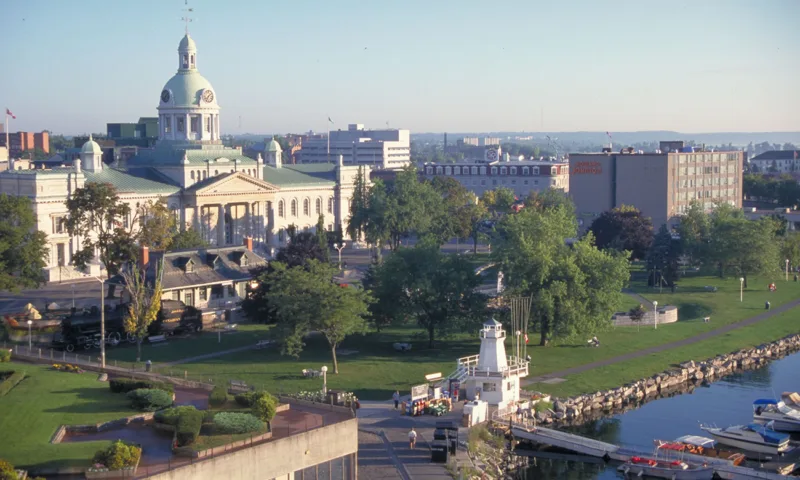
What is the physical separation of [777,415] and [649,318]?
69.5 feet

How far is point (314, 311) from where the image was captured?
180 ft

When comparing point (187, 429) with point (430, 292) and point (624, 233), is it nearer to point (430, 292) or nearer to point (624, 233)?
point (430, 292)

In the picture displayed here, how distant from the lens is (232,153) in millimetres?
114625

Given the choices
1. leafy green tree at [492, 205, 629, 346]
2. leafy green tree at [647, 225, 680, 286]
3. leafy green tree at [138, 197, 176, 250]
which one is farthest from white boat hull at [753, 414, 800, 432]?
leafy green tree at [138, 197, 176, 250]

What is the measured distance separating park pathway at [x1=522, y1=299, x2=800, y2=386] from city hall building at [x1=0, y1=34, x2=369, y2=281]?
41.2 meters

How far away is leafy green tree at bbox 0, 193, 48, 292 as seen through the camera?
6869cm

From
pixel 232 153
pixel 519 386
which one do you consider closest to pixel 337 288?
pixel 519 386

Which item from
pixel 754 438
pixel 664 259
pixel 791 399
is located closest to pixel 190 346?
pixel 754 438

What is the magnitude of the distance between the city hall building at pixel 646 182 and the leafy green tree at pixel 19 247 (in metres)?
72.5

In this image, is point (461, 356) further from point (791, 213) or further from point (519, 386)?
point (791, 213)

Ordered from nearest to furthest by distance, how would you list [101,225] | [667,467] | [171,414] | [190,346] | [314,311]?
1. [171,414]
2. [667,467]
3. [314,311]
4. [190,346]
5. [101,225]

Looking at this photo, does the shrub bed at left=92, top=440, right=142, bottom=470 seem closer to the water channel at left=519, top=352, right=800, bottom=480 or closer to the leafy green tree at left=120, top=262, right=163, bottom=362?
the water channel at left=519, top=352, right=800, bottom=480

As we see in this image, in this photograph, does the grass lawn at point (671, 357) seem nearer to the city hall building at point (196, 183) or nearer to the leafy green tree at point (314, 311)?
the leafy green tree at point (314, 311)

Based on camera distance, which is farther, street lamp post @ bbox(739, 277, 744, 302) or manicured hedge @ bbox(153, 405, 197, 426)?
street lamp post @ bbox(739, 277, 744, 302)
